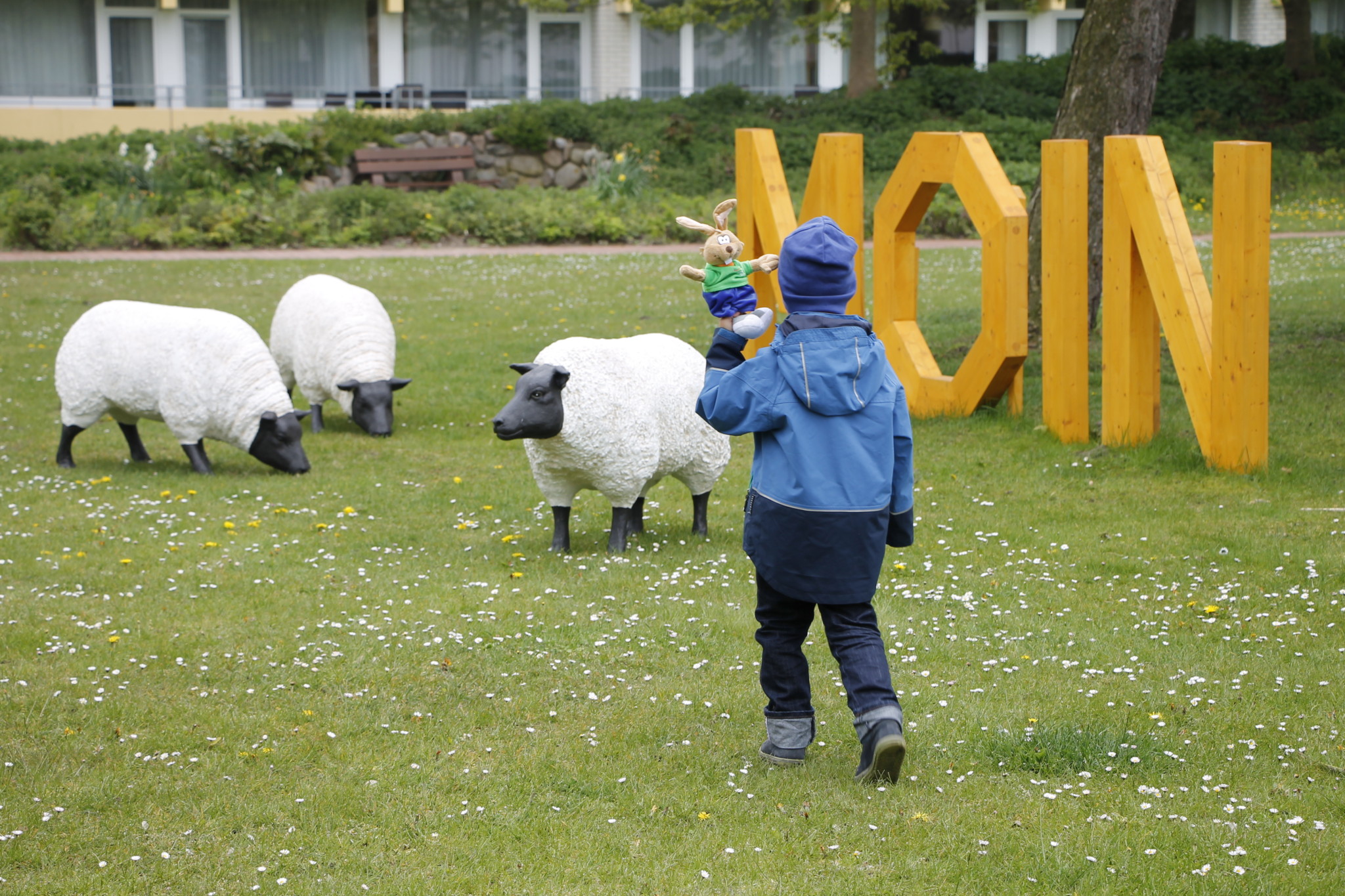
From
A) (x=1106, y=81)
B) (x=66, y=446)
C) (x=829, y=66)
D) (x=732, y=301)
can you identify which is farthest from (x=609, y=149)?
(x=732, y=301)

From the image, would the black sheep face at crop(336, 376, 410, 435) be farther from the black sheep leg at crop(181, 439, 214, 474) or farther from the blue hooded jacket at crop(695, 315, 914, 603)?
the blue hooded jacket at crop(695, 315, 914, 603)

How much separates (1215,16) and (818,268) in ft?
141

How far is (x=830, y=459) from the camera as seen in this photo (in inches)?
189

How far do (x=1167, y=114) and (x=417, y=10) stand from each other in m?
21.7

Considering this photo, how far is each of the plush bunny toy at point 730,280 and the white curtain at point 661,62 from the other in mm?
36076

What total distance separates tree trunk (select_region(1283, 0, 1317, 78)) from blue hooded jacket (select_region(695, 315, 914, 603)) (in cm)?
3335

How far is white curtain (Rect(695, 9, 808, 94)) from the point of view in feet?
134

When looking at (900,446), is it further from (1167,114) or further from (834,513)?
(1167,114)

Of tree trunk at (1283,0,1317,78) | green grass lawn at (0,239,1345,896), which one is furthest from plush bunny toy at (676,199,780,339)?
tree trunk at (1283,0,1317,78)

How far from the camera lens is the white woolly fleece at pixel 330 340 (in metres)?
12.3

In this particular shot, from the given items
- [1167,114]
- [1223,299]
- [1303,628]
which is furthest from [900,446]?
[1167,114]

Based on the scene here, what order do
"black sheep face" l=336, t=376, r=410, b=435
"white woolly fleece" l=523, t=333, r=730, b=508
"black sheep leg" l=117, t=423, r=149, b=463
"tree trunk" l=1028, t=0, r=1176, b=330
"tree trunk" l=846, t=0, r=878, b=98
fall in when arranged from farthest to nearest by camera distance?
"tree trunk" l=846, t=0, r=878, b=98 < "tree trunk" l=1028, t=0, r=1176, b=330 < "black sheep face" l=336, t=376, r=410, b=435 < "black sheep leg" l=117, t=423, r=149, b=463 < "white woolly fleece" l=523, t=333, r=730, b=508

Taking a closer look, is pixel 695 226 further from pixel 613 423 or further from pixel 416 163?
pixel 416 163

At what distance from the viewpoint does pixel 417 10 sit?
A: 39.9 meters
